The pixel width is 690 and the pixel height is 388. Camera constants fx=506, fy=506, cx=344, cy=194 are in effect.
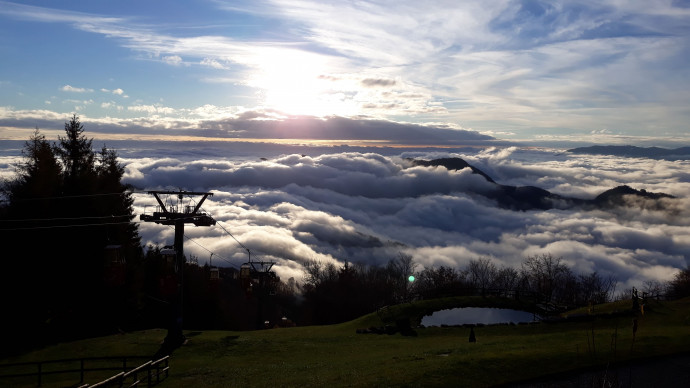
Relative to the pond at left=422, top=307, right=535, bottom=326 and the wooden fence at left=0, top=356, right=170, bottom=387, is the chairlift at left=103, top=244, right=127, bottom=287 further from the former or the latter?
the pond at left=422, top=307, right=535, bottom=326

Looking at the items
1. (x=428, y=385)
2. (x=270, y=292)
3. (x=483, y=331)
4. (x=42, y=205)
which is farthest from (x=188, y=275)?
(x=428, y=385)

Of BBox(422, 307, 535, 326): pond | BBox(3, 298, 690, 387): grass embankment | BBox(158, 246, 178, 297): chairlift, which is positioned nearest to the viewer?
BBox(3, 298, 690, 387): grass embankment

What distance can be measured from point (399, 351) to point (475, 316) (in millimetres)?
18946

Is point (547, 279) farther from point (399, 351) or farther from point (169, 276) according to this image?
point (169, 276)

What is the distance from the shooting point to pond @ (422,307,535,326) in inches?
1810

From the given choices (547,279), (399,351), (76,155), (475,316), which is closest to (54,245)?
(76,155)

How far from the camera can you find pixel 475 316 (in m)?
47.3

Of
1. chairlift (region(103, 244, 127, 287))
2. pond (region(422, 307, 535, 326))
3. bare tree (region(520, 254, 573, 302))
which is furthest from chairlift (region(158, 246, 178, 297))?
bare tree (region(520, 254, 573, 302))

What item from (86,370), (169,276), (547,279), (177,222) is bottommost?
(547,279)

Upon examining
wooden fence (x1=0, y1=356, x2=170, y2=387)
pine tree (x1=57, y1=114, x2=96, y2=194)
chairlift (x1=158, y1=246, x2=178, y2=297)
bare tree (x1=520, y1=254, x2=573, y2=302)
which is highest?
pine tree (x1=57, y1=114, x2=96, y2=194)

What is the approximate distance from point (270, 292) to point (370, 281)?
8680cm

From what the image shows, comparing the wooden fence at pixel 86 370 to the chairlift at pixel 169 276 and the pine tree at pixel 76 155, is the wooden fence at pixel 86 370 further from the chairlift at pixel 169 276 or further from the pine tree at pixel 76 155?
the pine tree at pixel 76 155

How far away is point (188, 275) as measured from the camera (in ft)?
241

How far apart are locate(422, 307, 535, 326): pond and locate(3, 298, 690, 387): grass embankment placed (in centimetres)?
351
